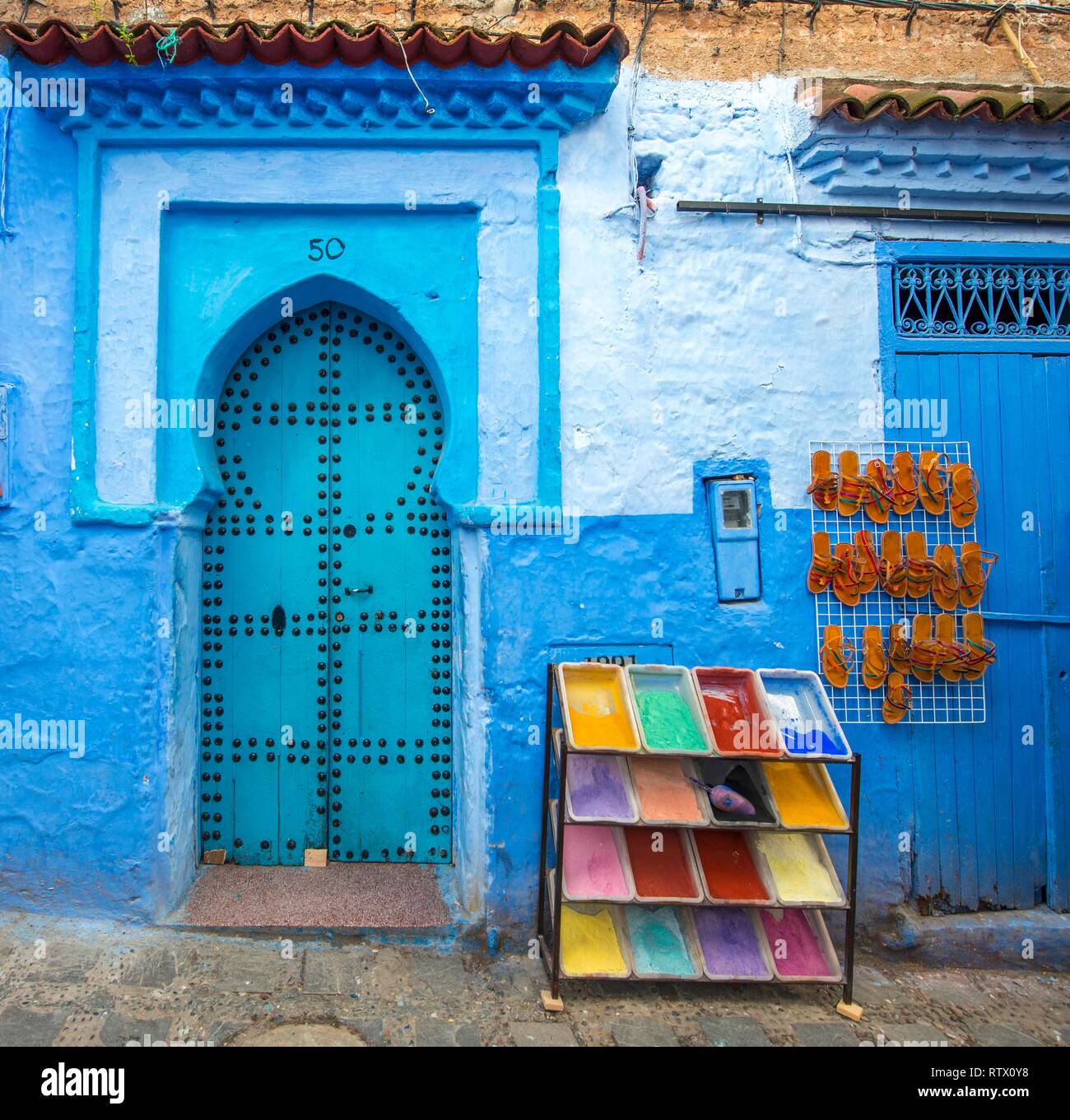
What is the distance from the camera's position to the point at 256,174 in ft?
14.0

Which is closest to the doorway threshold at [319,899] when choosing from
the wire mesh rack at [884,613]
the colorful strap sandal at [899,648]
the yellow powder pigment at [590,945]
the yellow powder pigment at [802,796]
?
the yellow powder pigment at [590,945]

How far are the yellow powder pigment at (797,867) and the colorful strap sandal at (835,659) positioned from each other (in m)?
0.76

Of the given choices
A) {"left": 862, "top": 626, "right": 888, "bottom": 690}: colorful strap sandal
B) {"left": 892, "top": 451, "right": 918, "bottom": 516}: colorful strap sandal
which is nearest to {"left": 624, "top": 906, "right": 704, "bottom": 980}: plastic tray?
{"left": 862, "top": 626, "right": 888, "bottom": 690}: colorful strap sandal

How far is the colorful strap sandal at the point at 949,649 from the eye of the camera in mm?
4254

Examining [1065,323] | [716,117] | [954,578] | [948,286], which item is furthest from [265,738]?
[1065,323]

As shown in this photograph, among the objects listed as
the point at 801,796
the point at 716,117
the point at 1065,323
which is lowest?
the point at 801,796

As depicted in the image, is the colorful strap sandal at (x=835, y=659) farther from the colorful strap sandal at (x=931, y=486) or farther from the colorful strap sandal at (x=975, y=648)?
the colorful strap sandal at (x=931, y=486)

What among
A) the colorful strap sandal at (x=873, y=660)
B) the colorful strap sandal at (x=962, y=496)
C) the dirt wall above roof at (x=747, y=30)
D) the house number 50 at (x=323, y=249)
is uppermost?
the dirt wall above roof at (x=747, y=30)

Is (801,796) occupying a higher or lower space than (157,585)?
lower

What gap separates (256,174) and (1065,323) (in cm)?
406

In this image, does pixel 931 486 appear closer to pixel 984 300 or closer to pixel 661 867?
pixel 984 300

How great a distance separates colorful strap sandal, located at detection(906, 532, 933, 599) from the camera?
429 cm

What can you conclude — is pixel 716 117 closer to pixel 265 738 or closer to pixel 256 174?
pixel 256 174

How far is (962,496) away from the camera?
14.3 feet
